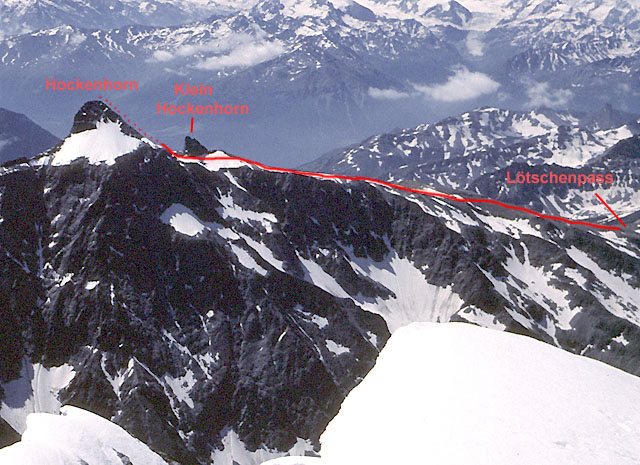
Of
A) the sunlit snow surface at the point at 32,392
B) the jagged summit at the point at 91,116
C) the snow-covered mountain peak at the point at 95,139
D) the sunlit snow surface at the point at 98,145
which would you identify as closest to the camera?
the sunlit snow surface at the point at 32,392

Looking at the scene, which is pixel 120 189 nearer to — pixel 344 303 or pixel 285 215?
pixel 285 215

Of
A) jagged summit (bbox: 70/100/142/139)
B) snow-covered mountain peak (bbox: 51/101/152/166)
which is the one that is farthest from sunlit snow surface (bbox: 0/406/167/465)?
jagged summit (bbox: 70/100/142/139)

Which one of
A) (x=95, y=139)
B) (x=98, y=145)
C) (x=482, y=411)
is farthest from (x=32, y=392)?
(x=482, y=411)

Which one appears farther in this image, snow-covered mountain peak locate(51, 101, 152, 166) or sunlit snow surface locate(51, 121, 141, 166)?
snow-covered mountain peak locate(51, 101, 152, 166)

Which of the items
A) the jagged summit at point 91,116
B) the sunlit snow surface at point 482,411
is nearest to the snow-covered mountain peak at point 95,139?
the jagged summit at point 91,116

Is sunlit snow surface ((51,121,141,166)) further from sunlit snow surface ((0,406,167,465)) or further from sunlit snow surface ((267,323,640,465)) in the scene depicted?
sunlit snow surface ((267,323,640,465))

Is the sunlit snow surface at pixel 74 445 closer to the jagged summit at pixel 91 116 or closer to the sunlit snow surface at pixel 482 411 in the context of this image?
the sunlit snow surface at pixel 482 411

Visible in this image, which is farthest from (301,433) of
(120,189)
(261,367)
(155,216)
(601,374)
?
(601,374)
